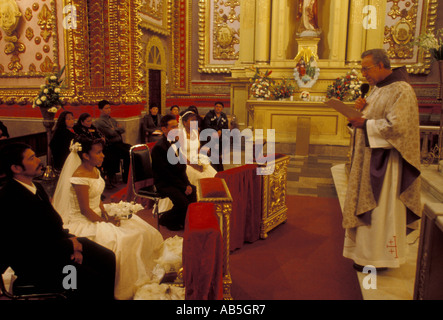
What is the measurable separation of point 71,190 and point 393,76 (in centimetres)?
296

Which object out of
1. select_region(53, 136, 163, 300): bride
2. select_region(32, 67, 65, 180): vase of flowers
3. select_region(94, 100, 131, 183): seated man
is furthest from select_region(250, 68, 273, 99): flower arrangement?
select_region(53, 136, 163, 300): bride

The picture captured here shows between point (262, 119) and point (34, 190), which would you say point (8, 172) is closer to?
point (34, 190)

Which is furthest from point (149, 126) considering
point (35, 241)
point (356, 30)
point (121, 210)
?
point (35, 241)

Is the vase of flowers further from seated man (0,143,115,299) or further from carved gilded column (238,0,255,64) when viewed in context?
carved gilded column (238,0,255,64)

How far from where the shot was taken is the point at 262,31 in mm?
11211

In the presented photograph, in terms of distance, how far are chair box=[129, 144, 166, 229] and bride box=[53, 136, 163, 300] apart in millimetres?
1100

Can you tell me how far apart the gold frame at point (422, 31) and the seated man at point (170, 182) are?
9293 mm

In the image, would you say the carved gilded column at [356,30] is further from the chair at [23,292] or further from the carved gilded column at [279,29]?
the chair at [23,292]

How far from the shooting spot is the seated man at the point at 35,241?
2.22 meters

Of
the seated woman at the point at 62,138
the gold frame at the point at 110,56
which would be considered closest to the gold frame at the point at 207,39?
the gold frame at the point at 110,56

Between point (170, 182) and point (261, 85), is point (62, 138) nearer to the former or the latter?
point (170, 182)

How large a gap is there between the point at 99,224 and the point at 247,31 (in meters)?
9.91

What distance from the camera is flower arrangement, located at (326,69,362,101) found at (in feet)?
32.2

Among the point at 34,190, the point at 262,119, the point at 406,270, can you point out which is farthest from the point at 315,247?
the point at 262,119
